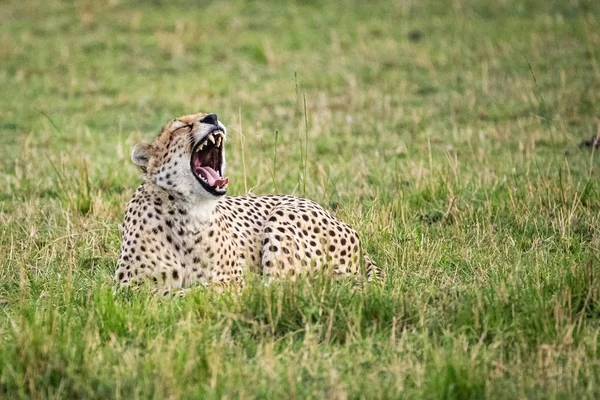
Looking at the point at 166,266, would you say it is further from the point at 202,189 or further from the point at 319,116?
the point at 319,116

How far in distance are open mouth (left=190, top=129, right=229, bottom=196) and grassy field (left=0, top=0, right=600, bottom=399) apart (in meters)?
0.53

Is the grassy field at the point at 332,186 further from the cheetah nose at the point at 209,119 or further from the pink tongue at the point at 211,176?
the cheetah nose at the point at 209,119

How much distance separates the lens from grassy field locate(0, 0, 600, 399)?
3.65 metres

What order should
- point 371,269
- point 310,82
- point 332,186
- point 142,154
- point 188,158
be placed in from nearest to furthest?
point 188,158
point 142,154
point 371,269
point 332,186
point 310,82

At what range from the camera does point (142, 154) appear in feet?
16.0

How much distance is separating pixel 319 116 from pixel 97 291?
5033mm

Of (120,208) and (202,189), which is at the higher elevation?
(202,189)

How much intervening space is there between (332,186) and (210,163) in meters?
1.91

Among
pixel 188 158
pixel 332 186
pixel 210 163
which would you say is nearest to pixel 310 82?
pixel 332 186

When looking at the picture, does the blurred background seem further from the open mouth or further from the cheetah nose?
the cheetah nose

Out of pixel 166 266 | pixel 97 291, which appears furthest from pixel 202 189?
pixel 97 291

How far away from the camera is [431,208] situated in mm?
6129

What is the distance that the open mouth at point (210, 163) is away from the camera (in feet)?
15.3

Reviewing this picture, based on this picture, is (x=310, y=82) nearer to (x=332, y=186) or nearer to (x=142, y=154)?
(x=332, y=186)
